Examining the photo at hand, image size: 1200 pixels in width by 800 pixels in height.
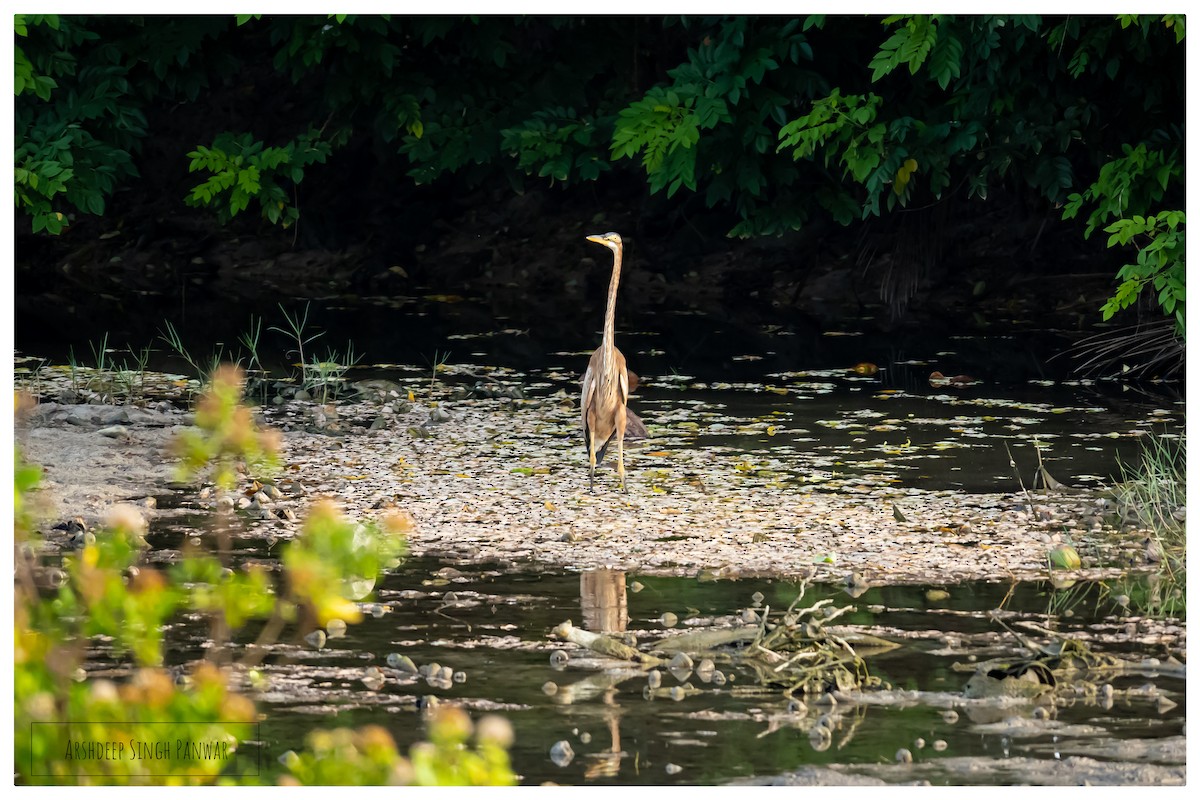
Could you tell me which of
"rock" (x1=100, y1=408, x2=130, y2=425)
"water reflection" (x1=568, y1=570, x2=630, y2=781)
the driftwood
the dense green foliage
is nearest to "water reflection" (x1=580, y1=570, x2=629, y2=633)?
"water reflection" (x1=568, y1=570, x2=630, y2=781)

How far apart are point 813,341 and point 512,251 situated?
542 centimetres

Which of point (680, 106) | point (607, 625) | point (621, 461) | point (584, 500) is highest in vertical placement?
point (680, 106)

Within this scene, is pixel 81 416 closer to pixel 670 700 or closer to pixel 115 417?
pixel 115 417

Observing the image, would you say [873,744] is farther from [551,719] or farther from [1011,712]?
[551,719]

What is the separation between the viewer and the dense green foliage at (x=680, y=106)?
40.7 ft

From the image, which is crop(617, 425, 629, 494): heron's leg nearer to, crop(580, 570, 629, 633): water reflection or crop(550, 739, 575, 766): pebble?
crop(580, 570, 629, 633): water reflection

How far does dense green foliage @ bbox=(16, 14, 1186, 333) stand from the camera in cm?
1239

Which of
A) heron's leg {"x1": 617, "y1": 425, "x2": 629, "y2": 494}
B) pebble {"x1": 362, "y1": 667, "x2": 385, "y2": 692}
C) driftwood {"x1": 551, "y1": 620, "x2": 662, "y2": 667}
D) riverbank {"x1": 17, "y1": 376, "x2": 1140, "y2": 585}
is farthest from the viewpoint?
heron's leg {"x1": 617, "y1": 425, "x2": 629, "y2": 494}

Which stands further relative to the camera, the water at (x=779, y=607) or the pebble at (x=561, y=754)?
the water at (x=779, y=607)

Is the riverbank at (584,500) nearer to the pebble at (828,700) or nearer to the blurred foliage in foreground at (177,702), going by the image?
the pebble at (828,700)

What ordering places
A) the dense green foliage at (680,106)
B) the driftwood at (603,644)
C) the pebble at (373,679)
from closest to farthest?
the pebble at (373,679) < the driftwood at (603,644) < the dense green foliage at (680,106)

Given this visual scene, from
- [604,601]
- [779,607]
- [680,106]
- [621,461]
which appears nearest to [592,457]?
[621,461]

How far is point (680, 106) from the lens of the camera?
14359mm

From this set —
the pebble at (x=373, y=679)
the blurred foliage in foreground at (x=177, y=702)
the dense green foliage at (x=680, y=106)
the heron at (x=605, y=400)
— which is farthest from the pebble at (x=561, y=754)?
the dense green foliage at (x=680, y=106)
